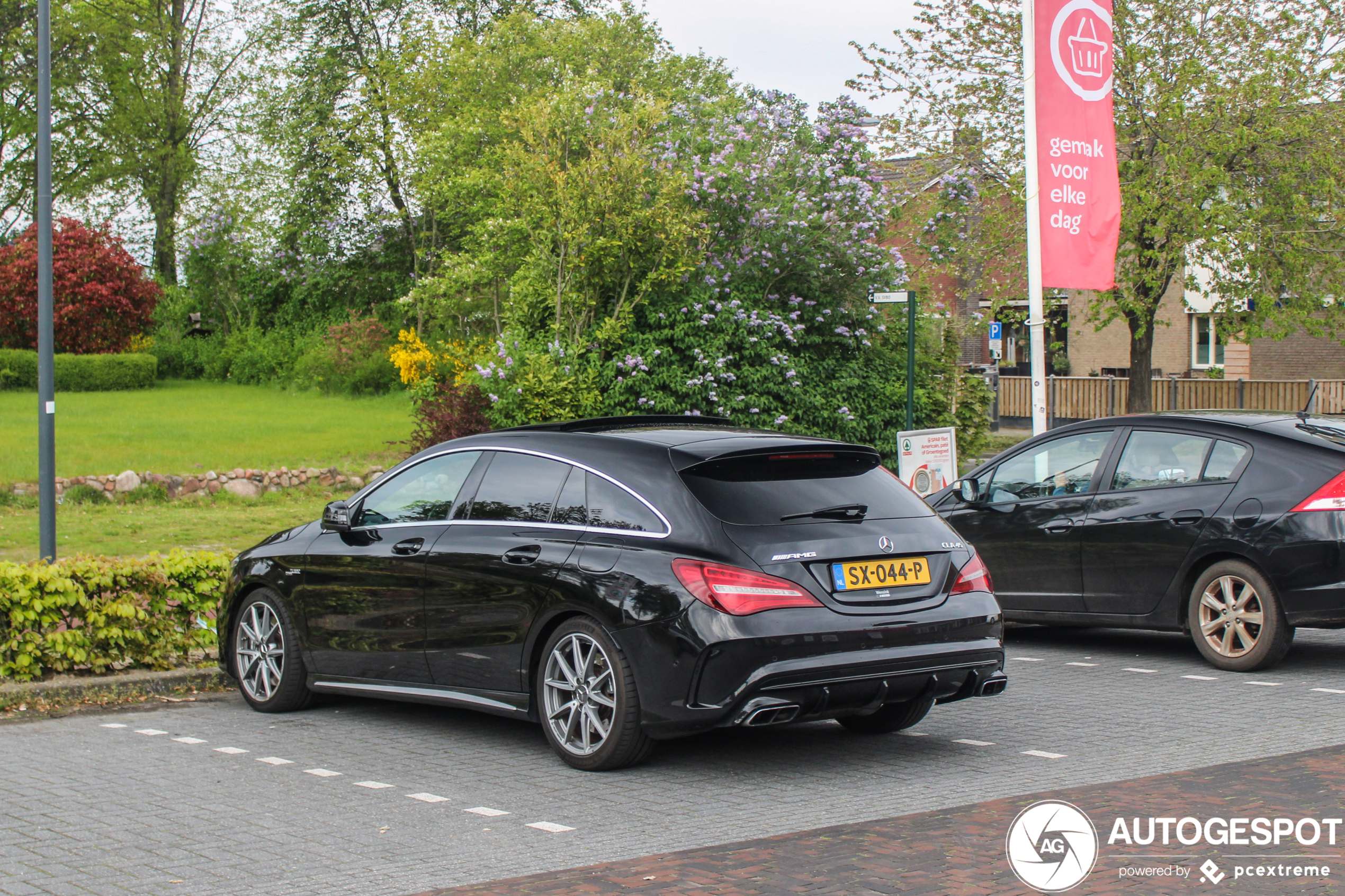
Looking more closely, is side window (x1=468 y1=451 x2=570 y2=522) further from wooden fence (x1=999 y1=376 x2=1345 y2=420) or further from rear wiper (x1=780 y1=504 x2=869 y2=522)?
wooden fence (x1=999 y1=376 x2=1345 y2=420)

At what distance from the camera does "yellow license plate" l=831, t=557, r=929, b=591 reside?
19.6 ft

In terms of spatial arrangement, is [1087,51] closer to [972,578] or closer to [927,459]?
[927,459]

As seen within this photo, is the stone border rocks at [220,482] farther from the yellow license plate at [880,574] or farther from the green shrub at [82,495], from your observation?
the yellow license plate at [880,574]

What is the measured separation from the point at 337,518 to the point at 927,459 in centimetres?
703

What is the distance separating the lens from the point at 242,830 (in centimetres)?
527

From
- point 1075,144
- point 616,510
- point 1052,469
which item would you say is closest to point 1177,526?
point 1052,469

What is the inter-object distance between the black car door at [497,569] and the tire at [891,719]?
1759mm

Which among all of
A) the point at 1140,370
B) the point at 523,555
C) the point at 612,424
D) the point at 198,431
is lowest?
the point at 523,555

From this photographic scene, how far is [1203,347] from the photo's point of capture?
46094mm

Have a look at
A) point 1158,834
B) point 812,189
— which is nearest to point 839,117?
point 812,189

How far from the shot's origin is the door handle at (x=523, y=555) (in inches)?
251

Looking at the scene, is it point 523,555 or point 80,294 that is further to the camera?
point 80,294

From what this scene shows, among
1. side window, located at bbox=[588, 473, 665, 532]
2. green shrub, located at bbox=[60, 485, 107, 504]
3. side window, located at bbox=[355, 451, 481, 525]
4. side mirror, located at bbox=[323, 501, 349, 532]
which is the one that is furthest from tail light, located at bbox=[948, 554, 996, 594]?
green shrub, located at bbox=[60, 485, 107, 504]

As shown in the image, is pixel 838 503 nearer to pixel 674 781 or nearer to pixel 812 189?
pixel 674 781
